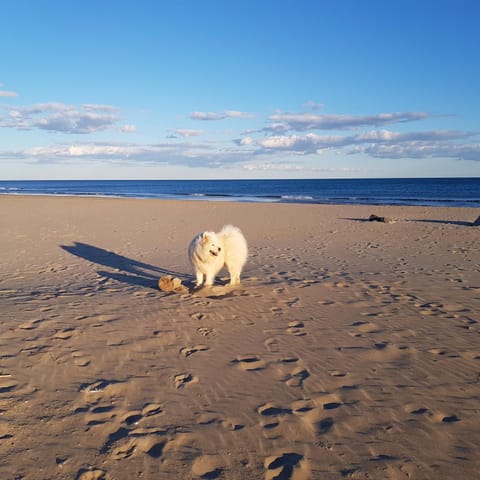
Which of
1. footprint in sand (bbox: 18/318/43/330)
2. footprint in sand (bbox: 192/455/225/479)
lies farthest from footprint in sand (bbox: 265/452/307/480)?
footprint in sand (bbox: 18/318/43/330)

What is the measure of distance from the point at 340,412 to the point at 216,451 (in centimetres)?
123

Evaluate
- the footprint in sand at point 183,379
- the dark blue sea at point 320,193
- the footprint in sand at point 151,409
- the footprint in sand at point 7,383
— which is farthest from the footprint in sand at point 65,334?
the dark blue sea at point 320,193

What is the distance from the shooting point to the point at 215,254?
730cm

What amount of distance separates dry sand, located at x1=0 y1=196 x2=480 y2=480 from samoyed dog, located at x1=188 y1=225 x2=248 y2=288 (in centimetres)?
43

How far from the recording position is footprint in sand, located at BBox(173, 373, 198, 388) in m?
4.11

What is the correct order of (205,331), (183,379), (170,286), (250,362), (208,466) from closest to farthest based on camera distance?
(208,466)
(183,379)
(250,362)
(205,331)
(170,286)

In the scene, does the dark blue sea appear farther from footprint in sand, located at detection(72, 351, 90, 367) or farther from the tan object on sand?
footprint in sand, located at detection(72, 351, 90, 367)

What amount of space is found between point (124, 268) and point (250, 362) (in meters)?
6.24

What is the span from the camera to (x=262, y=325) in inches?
232

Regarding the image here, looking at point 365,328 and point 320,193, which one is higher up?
point 320,193

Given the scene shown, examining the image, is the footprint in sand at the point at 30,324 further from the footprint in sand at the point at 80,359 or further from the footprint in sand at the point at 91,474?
the footprint in sand at the point at 91,474

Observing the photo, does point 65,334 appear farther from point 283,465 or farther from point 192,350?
point 283,465

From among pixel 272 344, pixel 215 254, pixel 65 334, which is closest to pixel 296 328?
pixel 272 344

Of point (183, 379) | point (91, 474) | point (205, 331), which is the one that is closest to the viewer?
point (91, 474)
